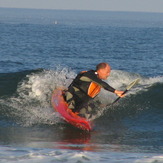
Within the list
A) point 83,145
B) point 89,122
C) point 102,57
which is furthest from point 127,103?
point 102,57

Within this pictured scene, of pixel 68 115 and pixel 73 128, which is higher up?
pixel 68 115

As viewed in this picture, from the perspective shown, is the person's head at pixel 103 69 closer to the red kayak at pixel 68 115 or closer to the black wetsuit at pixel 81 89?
the black wetsuit at pixel 81 89

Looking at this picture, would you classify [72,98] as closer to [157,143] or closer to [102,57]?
[157,143]

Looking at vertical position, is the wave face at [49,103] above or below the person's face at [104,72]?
below

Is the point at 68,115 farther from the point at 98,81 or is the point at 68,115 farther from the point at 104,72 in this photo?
the point at 104,72

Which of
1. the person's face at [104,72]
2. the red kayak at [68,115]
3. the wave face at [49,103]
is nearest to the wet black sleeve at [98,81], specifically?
the person's face at [104,72]

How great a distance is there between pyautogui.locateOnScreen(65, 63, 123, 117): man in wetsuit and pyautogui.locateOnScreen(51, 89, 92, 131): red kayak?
0.48 feet

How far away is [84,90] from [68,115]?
67cm

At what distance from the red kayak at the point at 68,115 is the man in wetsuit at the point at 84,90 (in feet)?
0.48

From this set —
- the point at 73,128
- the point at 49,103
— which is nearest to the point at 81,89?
the point at 73,128

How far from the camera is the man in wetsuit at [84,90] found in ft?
33.7

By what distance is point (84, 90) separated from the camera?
10.6 metres

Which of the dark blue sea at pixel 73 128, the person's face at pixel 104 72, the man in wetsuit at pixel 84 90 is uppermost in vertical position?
the person's face at pixel 104 72

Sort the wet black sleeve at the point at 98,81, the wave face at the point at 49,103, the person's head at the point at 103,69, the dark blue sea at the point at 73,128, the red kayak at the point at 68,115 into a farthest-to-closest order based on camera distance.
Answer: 1. the wave face at the point at 49,103
2. the red kayak at the point at 68,115
3. the wet black sleeve at the point at 98,81
4. the person's head at the point at 103,69
5. the dark blue sea at the point at 73,128
